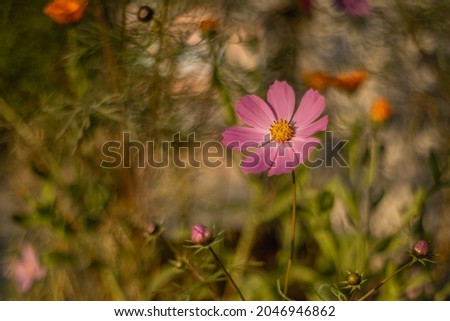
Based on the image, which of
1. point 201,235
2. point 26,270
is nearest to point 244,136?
point 201,235

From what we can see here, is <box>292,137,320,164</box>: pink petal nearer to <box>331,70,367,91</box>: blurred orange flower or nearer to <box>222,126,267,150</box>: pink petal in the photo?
<box>222,126,267,150</box>: pink petal

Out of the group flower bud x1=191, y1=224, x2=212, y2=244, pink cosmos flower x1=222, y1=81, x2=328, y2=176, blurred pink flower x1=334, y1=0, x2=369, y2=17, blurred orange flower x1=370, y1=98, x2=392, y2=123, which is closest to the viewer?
flower bud x1=191, y1=224, x2=212, y2=244

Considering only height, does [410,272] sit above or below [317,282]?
below

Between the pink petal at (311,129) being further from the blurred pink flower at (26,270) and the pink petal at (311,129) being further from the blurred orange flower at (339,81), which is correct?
the blurred pink flower at (26,270)

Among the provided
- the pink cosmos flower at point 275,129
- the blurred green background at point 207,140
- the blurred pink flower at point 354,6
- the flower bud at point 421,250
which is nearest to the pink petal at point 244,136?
the pink cosmos flower at point 275,129

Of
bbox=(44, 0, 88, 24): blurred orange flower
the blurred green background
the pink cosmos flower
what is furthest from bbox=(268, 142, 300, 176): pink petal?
bbox=(44, 0, 88, 24): blurred orange flower
